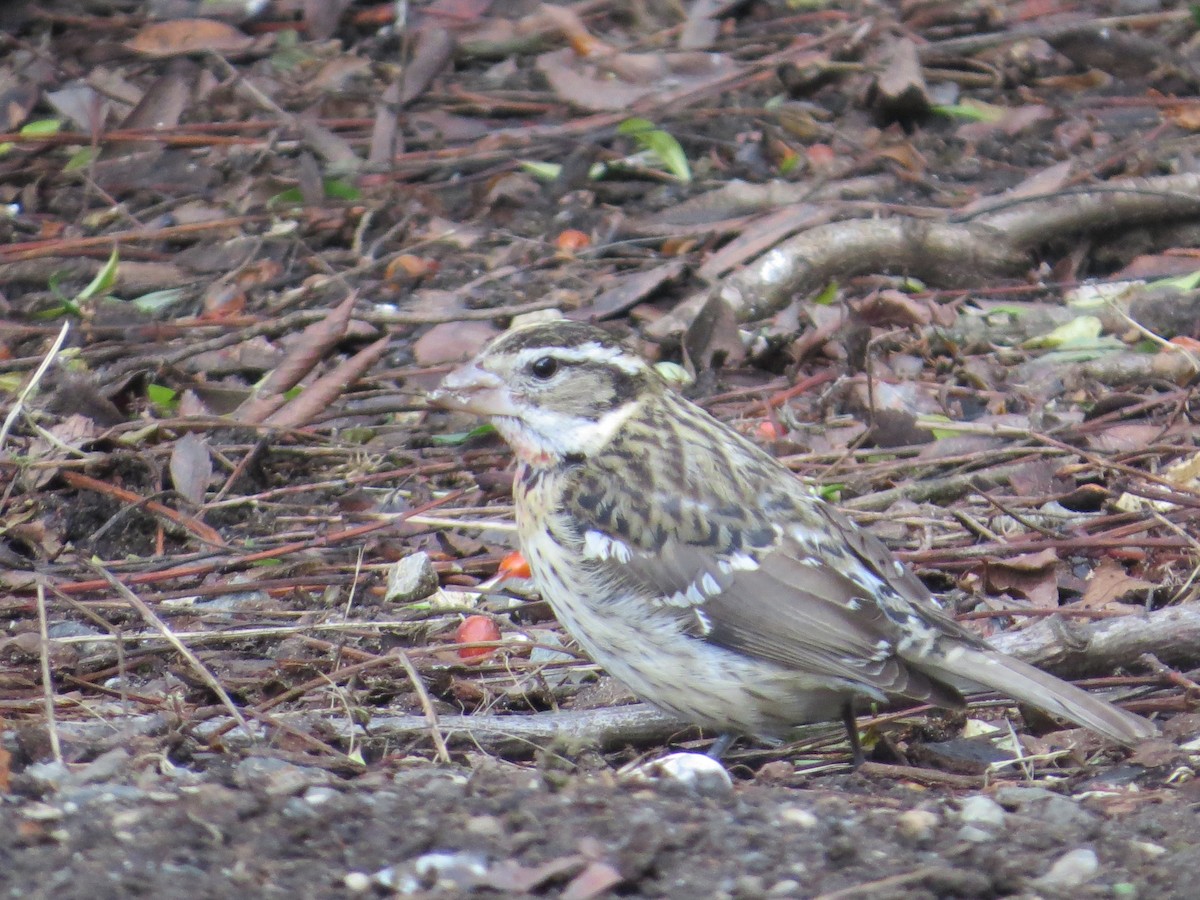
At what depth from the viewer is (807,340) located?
7.33m

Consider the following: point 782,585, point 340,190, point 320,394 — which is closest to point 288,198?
point 340,190

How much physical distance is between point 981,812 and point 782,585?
119 centimetres

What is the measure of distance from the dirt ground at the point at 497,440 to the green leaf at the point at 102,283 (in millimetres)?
47

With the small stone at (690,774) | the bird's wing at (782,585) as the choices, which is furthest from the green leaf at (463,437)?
the small stone at (690,774)

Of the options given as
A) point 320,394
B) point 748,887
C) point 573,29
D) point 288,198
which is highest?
point 573,29

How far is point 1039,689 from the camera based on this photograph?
4.51 m

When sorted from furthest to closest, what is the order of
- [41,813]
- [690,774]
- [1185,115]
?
[1185,115]
[690,774]
[41,813]

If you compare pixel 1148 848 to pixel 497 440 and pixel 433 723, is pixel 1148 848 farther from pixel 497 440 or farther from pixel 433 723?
pixel 497 440

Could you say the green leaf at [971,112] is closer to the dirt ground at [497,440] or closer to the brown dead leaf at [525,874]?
the dirt ground at [497,440]

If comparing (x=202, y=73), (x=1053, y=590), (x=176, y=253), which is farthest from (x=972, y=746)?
(x=202, y=73)

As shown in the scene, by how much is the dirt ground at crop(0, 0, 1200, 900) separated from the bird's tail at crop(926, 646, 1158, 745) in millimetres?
158

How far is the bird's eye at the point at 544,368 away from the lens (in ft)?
17.8

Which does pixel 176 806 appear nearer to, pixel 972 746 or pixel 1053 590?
pixel 972 746

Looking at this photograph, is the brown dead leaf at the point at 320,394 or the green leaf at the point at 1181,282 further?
the green leaf at the point at 1181,282
